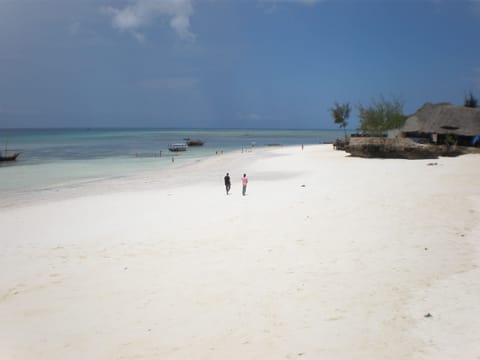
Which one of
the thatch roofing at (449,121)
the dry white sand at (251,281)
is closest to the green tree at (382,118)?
the thatch roofing at (449,121)

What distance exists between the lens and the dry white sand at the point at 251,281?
17.5ft

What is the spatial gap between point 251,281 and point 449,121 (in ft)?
122

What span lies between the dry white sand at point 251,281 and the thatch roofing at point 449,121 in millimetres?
25883

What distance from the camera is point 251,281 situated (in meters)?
7.38

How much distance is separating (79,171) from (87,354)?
3175 centimetres

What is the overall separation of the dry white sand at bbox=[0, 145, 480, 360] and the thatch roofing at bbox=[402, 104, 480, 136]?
2588 cm

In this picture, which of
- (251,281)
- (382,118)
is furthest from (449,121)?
(251,281)

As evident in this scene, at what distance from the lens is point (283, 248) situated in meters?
9.20

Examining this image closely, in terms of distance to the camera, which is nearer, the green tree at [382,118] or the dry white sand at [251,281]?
the dry white sand at [251,281]

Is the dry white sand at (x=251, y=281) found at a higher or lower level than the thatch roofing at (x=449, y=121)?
lower

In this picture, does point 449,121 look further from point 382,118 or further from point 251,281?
point 251,281

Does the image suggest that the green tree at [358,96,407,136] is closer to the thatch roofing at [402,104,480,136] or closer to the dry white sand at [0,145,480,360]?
the thatch roofing at [402,104,480,136]

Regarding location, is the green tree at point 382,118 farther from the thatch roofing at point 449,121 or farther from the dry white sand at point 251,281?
the dry white sand at point 251,281

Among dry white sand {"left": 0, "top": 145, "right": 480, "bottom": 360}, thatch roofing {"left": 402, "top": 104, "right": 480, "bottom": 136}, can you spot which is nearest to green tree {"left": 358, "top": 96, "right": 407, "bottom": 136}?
thatch roofing {"left": 402, "top": 104, "right": 480, "bottom": 136}
